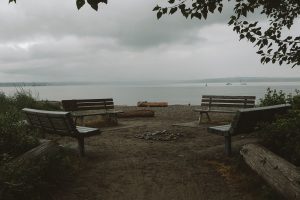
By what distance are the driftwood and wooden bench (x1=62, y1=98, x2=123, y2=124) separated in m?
5.21

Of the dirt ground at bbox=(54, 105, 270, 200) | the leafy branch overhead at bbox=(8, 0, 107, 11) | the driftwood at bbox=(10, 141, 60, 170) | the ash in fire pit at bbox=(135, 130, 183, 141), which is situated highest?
the leafy branch overhead at bbox=(8, 0, 107, 11)

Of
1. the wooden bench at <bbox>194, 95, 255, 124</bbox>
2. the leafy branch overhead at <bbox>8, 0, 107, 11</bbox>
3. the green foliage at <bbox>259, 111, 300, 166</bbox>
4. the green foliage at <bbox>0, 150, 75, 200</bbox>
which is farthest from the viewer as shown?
the wooden bench at <bbox>194, 95, 255, 124</bbox>

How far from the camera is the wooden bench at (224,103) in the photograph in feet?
36.6

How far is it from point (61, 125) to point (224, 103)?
597 cm

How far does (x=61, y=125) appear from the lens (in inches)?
280

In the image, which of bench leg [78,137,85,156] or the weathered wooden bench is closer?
the weathered wooden bench

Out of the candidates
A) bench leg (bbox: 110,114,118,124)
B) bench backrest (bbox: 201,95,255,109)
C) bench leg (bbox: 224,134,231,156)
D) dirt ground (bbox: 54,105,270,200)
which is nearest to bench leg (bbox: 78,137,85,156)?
dirt ground (bbox: 54,105,270,200)


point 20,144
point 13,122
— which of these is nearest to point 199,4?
point 20,144

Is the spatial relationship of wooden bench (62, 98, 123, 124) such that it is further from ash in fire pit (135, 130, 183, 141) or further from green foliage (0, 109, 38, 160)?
green foliage (0, 109, 38, 160)

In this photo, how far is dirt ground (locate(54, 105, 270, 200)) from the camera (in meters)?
5.05

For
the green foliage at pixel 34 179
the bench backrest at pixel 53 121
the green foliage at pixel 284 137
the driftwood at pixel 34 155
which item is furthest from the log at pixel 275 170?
the bench backrest at pixel 53 121

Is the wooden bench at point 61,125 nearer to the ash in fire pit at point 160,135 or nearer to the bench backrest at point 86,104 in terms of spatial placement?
the ash in fire pit at point 160,135

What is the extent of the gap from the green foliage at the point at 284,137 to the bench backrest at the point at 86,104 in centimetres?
684

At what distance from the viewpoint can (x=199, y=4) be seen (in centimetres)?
526
